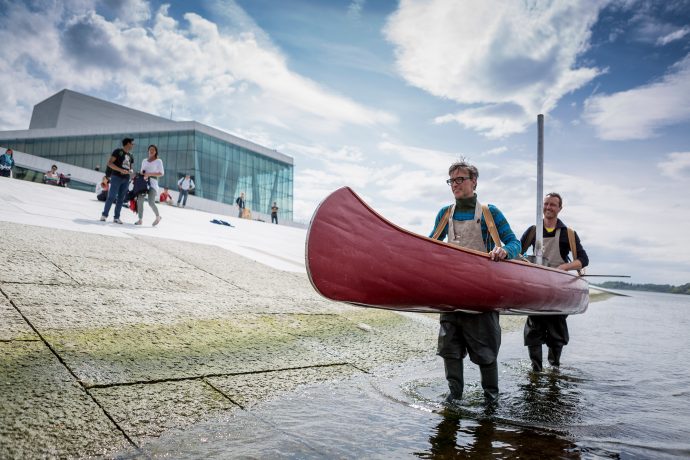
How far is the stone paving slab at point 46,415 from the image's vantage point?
1.98 meters

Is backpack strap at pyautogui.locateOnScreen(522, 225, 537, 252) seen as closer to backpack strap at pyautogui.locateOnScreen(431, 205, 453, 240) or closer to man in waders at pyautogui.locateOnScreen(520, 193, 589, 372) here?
man in waders at pyautogui.locateOnScreen(520, 193, 589, 372)

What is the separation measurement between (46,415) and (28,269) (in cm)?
301

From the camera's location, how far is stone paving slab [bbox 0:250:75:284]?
4254mm

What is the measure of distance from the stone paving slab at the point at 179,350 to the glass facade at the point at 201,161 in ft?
135

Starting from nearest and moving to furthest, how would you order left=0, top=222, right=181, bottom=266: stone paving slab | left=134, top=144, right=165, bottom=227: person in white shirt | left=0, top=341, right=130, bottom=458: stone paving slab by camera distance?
1. left=0, top=341, right=130, bottom=458: stone paving slab
2. left=0, top=222, right=181, bottom=266: stone paving slab
3. left=134, top=144, right=165, bottom=227: person in white shirt

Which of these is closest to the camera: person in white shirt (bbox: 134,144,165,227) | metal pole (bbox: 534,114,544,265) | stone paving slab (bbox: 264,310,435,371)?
stone paving slab (bbox: 264,310,435,371)

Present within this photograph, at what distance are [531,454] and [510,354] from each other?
3.69m

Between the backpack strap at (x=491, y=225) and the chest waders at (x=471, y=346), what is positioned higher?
the backpack strap at (x=491, y=225)

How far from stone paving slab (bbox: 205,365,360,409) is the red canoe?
87 cm

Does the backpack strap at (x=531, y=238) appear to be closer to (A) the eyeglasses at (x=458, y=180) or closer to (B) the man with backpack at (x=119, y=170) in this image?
(A) the eyeglasses at (x=458, y=180)

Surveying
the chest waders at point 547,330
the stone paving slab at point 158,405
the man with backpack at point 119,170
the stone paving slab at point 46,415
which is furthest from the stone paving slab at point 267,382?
the man with backpack at point 119,170

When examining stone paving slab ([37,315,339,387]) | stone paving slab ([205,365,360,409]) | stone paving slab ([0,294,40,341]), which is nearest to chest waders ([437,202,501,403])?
stone paving slab ([205,365,360,409])

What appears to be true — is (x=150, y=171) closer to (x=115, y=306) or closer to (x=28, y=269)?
(x=28, y=269)

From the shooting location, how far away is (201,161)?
4544cm
